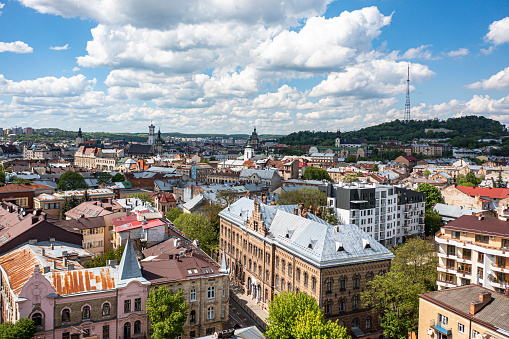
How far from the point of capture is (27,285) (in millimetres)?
35281

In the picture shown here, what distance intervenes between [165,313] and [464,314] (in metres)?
27.0

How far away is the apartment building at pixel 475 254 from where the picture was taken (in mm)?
45656

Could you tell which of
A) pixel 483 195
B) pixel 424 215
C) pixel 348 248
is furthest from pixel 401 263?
pixel 483 195

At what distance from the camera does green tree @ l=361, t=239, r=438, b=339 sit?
43531 millimetres

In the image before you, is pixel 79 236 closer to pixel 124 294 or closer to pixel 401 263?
pixel 124 294

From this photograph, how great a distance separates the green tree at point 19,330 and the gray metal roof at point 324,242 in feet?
92.3

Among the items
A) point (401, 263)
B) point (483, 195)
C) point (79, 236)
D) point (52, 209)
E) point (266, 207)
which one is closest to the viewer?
point (401, 263)

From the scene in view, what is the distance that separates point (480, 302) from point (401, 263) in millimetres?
12104

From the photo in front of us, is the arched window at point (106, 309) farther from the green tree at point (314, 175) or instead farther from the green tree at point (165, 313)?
the green tree at point (314, 175)

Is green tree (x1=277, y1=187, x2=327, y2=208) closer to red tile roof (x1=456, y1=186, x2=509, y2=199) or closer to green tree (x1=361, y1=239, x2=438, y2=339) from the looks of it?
green tree (x1=361, y1=239, x2=438, y2=339)

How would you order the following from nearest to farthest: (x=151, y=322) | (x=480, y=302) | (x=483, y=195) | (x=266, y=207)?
1. (x=480, y=302)
2. (x=151, y=322)
3. (x=266, y=207)
4. (x=483, y=195)

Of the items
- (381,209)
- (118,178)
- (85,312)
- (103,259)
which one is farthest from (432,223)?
(118,178)

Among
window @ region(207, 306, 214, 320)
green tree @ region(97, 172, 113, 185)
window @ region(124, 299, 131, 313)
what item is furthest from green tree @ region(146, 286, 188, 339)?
green tree @ region(97, 172, 113, 185)

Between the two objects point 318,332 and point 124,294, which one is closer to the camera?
point 318,332
